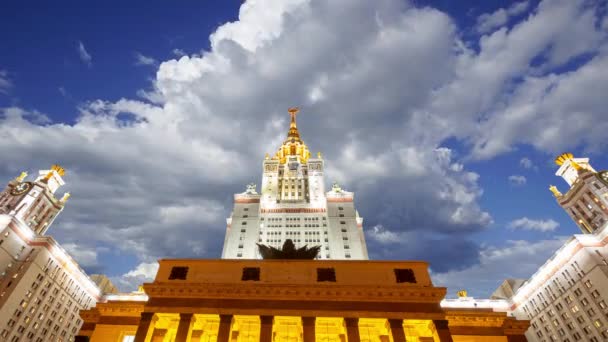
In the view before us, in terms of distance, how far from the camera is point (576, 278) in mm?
60094

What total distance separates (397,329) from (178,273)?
19333 mm

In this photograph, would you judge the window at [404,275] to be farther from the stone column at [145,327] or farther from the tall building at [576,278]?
the tall building at [576,278]

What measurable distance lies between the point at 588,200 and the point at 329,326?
73992 millimetres

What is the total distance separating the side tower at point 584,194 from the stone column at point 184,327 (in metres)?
80.0

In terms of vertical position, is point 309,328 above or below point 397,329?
above

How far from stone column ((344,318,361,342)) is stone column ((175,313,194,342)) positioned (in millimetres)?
12316

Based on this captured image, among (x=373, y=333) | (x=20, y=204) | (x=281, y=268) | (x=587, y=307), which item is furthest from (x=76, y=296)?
(x=587, y=307)

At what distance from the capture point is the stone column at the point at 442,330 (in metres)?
24.5

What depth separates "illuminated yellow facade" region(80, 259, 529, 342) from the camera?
25781 millimetres

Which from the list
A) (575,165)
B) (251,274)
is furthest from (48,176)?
(575,165)

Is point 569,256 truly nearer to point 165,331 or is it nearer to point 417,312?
point 417,312

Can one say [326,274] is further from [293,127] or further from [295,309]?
[293,127]

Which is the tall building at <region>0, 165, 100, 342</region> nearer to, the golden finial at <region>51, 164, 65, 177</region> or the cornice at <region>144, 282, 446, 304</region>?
the golden finial at <region>51, 164, 65, 177</region>

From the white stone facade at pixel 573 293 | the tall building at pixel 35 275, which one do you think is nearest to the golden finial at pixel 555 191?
the white stone facade at pixel 573 293
